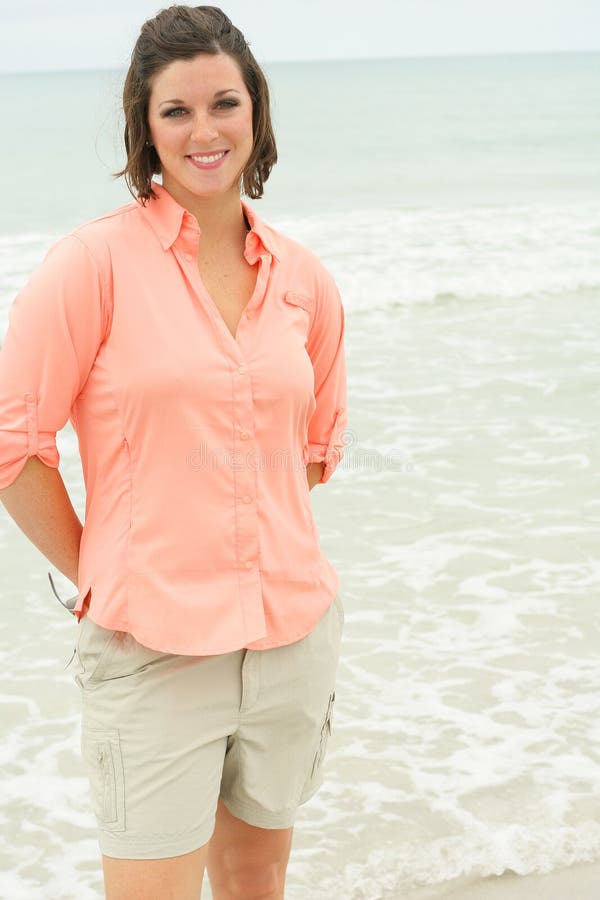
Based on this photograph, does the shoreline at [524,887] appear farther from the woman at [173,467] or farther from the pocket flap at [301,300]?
the pocket flap at [301,300]

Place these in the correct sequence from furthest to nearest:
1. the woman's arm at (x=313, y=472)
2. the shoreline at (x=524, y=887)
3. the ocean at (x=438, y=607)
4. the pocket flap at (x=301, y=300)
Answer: the ocean at (x=438, y=607) → the shoreline at (x=524, y=887) → the woman's arm at (x=313, y=472) → the pocket flap at (x=301, y=300)

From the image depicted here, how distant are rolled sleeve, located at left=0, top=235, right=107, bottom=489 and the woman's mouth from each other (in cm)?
28

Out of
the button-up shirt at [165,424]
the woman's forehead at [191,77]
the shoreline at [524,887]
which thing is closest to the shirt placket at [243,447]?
the button-up shirt at [165,424]

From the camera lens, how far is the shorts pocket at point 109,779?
6.75ft

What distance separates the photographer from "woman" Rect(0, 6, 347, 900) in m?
2.00

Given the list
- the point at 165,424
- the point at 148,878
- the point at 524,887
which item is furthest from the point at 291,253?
the point at 524,887

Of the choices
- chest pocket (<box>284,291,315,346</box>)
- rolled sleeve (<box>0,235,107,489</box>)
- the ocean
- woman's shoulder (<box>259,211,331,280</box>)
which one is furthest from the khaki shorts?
the ocean

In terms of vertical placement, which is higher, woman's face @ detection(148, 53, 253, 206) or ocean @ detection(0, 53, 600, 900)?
woman's face @ detection(148, 53, 253, 206)

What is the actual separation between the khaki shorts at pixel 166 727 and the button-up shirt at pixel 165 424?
0.18 ft

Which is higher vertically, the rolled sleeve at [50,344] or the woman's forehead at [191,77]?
the woman's forehead at [191,77]

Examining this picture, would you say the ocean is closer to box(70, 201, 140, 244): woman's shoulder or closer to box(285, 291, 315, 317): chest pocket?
box(70, 201, 140, 244): woman's shoulder

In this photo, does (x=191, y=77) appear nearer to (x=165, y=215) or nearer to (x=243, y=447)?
(x=165, y=215)

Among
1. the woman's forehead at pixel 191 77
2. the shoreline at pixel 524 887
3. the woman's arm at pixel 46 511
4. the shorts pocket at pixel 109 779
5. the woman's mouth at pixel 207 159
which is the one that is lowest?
the shoreline at pixel 524 887

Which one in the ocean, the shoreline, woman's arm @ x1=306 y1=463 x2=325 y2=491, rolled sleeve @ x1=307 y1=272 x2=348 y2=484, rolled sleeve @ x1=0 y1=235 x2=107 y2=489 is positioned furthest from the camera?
the ocean
